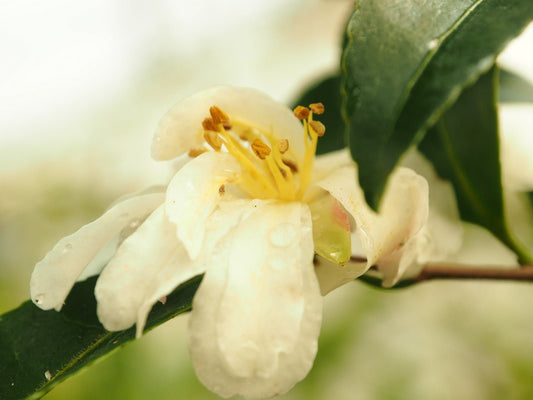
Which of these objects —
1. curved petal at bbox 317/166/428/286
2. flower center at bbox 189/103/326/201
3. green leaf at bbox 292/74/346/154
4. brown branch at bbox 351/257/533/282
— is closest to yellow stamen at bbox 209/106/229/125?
flower center at bbox 189/103/326/201

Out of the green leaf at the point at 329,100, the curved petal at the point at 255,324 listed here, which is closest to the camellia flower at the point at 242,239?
the curved petal at the point at 255,324

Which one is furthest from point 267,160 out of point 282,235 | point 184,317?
point 184,317

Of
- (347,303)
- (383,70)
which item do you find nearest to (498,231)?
(383,70)

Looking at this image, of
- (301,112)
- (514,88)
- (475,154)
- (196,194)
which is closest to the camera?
(196,194)

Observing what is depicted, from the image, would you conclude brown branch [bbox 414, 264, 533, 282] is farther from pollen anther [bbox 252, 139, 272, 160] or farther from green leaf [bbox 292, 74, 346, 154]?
green leaf [bbox 292, 74, 346, 154]

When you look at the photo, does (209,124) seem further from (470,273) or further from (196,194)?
(470,273)

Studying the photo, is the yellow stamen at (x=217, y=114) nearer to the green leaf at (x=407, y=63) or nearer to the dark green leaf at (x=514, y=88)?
the green leaf at (x=407, y=63)
